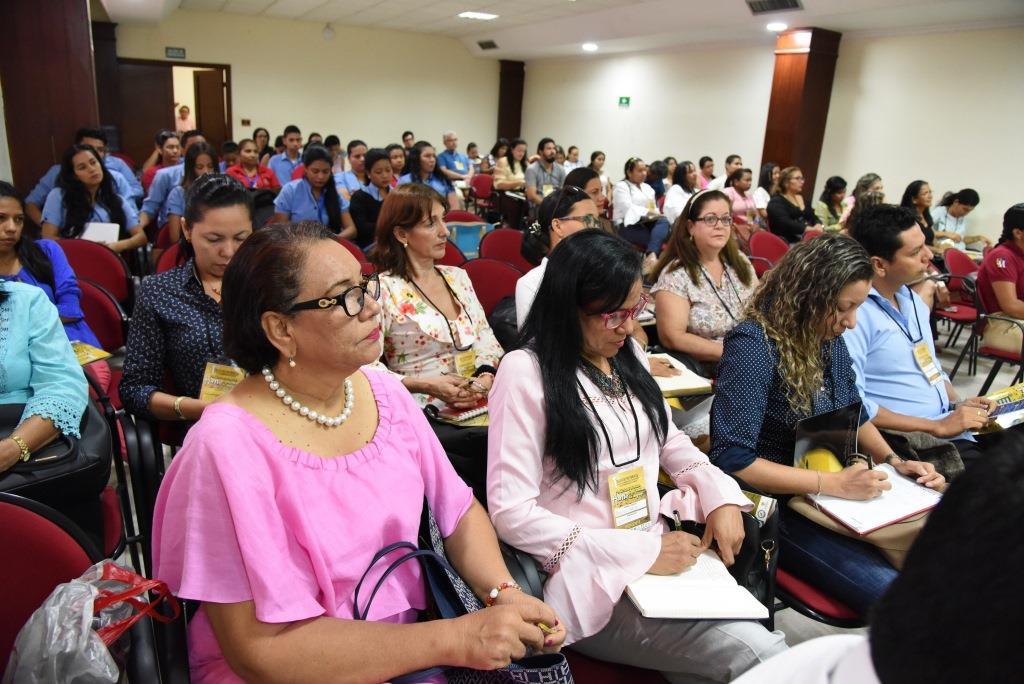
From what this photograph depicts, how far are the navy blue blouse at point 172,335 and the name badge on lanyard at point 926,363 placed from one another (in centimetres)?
242

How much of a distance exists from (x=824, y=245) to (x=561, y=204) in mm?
1482

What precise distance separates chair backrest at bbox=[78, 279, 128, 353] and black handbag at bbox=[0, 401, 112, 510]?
1100 millimetres

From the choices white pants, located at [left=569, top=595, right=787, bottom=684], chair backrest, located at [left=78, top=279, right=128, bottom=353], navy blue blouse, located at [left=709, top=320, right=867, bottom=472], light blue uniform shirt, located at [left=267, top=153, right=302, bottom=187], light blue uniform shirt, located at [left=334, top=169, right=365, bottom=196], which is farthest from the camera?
light blue uniform shirt, located at [left=267, top=153, right=302, bottom=187]

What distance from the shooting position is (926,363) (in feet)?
8.18

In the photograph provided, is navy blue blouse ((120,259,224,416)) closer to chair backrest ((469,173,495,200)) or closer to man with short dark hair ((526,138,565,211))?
man with short dark hair ((526,138,565,211))

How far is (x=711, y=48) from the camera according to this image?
1166 cm

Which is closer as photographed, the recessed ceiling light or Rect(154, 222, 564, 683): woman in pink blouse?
Rect(154, 222, 564, 683): woman in pink blouse

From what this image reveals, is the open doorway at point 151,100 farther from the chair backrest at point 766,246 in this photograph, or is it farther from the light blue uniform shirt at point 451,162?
the chair backrest at point 766,246

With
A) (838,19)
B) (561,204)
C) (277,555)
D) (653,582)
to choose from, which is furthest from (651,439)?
(838,19)

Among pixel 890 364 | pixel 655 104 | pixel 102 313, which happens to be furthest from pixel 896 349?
pixel 655 104

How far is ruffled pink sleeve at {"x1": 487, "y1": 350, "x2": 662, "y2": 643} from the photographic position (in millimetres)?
1454

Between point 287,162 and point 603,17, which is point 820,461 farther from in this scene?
point 603,17

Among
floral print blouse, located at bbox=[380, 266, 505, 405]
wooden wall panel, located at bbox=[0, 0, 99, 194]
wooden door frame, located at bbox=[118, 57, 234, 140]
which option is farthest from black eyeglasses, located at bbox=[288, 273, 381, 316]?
wooden door frame, located at bbox=[118, 57, 234, 140]

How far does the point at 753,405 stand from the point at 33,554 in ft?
5.42
